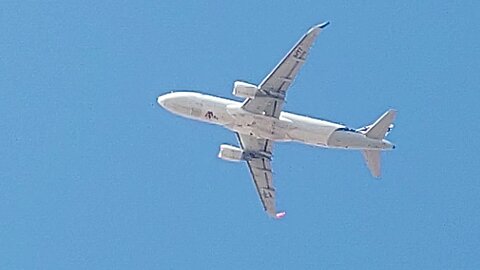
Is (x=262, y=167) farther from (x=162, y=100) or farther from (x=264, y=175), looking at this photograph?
(x=162, y=100)

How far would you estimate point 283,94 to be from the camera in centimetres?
15138

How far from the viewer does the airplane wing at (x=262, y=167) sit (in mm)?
164375

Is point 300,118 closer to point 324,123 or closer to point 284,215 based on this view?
point 324,123

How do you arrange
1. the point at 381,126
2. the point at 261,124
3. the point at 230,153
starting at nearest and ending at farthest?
the point at 381,126
the point at 261,124
the point at 230,153

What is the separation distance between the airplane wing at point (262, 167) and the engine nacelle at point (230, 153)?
934 millimetres

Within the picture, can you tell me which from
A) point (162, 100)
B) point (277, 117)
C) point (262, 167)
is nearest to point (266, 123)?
point (277, 117)

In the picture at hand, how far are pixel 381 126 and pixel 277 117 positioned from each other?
12.5 m

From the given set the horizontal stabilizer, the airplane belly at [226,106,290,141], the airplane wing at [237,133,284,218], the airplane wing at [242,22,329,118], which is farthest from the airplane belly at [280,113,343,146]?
the airplane wing at [237,133,284,218]

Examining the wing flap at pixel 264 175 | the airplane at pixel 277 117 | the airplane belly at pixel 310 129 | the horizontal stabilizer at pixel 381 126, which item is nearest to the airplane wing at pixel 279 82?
the airplane at pixel 277 117

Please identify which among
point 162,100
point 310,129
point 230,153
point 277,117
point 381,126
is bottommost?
point 230,153

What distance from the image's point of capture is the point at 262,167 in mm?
166875

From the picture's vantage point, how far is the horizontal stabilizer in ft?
493

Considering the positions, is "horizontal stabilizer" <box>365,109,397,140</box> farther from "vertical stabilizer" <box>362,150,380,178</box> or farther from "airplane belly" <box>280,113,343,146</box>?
"airplane belly" <box>280,113,343,146</box>

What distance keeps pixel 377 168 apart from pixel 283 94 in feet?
48.6
